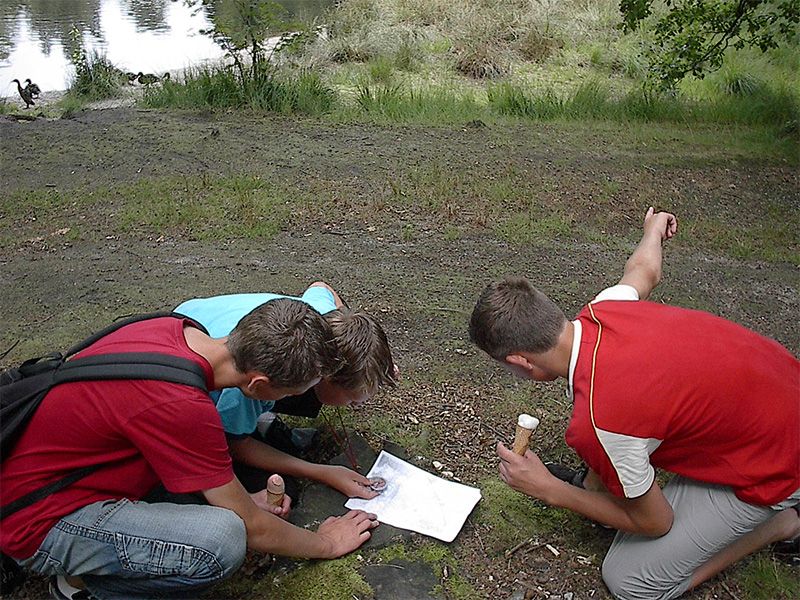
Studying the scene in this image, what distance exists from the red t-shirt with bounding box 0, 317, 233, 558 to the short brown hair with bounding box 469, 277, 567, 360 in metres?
0.77

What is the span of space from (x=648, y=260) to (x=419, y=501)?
3.88 ft

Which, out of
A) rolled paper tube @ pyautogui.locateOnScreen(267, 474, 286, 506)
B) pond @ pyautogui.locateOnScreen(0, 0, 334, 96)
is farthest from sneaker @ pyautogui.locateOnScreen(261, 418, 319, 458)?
pond @ pyautogui.locateOnScreen(0, 0, 334, 96)

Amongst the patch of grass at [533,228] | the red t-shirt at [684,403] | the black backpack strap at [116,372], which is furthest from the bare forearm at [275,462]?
the patch of grass at [533,228]

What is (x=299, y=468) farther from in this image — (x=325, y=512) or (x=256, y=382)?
(x=256, y=382)

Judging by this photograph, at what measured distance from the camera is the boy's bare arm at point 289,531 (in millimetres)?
1969

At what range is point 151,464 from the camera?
1891mm

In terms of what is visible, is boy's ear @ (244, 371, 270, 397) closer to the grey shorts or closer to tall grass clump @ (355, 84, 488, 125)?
the grey shorts

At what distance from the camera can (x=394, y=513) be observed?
252cm

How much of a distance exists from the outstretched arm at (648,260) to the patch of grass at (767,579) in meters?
0.92

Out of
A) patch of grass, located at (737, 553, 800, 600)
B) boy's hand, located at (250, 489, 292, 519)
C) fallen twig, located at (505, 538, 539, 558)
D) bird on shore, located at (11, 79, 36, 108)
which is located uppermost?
bird on shore, located at (11, 79, 36, 108)

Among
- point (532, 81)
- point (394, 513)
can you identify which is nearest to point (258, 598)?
point (394, 513)

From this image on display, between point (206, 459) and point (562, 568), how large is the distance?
1185 millimetres

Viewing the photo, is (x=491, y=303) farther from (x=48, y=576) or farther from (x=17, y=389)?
(x=48, y=576)

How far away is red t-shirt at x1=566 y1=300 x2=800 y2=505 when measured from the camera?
1961mm
